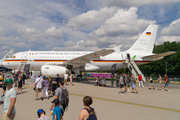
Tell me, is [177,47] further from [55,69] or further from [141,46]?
[55,69]

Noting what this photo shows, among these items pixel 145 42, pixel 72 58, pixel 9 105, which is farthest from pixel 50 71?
pixel 145 42

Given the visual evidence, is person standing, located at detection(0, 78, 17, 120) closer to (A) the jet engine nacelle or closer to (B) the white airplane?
(A) the jet engine nacelle

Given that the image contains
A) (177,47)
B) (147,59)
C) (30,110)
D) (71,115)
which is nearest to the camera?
(71,115)

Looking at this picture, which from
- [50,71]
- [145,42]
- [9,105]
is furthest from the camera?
[145,42]

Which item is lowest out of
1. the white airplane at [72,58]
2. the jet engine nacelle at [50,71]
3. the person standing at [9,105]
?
the person standing at [9,105]

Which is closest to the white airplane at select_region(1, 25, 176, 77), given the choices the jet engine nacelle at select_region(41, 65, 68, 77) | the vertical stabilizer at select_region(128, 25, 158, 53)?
the vertical stabilizer at select_region(128, 25, 158, 53)

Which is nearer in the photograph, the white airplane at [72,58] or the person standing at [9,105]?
the person standing at [9,105]

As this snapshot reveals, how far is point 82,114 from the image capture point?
2555 mm

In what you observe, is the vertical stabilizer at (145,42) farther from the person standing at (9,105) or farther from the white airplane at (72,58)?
the person standing at (9,105)

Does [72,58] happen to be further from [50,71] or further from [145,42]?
[145,42]

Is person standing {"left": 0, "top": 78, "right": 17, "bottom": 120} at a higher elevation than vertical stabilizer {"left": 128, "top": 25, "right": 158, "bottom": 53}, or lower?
lower

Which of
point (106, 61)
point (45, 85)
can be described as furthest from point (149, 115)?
point (106, 61)

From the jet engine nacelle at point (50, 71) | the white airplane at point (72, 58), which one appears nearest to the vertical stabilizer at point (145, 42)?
the white airplane at point (72, 58)

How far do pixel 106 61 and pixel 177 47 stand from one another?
32153mm
